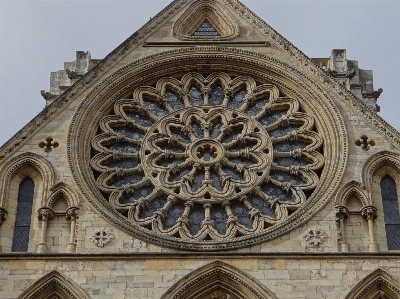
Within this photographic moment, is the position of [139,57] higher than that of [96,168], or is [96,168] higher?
[139,57]

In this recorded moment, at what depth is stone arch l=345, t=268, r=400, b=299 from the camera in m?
24.1

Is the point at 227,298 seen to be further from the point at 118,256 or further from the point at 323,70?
the point at 323,70

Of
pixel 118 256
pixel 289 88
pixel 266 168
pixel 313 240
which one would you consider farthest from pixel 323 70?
pixel 118 256

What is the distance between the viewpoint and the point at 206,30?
30.2 meters

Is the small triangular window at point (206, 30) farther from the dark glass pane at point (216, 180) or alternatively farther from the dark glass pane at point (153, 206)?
the dark glass pane at point (153, 206)

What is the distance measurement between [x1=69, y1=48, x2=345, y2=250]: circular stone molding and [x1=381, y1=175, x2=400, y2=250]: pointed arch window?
1.04 metres

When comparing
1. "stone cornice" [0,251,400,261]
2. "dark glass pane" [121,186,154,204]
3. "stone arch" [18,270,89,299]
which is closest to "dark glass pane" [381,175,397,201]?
"stone cornice" [0,251,400,261]

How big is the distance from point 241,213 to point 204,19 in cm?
592

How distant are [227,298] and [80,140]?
4717 mm

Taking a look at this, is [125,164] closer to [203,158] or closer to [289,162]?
[203,158]

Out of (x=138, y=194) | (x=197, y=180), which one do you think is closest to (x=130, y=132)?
(x=138, y=194)

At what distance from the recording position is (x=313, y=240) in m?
25.1

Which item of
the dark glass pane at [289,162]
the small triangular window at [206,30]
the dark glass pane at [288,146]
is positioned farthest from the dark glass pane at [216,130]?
the small triangular window at [206,30]

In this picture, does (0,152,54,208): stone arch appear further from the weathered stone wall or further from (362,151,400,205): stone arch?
(362,151,400,205): stone arch
